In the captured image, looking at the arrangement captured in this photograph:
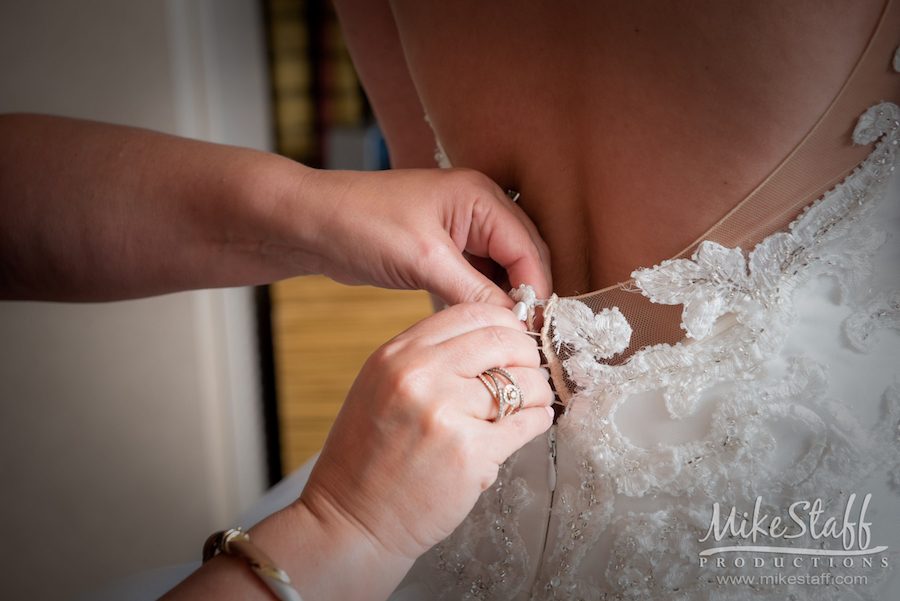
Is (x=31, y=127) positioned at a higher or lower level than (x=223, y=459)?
higher

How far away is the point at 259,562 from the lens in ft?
1.41

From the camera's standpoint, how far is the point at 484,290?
1.88 feet

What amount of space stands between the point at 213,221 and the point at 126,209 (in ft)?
0.41

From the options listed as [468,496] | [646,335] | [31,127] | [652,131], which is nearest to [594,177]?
[652,131]

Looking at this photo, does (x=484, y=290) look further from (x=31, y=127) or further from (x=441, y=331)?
(x=31, y=127)

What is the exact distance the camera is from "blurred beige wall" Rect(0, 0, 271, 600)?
5.76ft

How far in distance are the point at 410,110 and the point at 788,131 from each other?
0.67 meters

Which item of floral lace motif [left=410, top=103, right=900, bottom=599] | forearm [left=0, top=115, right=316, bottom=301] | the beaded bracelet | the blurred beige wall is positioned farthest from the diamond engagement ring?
the blurred beige wall

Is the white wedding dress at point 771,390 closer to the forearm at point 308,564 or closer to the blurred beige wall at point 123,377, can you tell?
the forearm at point 308,564

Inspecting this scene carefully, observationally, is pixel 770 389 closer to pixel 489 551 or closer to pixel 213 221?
pixel 489 551

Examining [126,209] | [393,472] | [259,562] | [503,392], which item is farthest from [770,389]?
[126,209]

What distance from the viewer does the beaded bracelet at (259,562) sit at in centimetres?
42

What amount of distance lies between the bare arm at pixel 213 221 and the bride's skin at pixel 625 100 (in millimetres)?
75

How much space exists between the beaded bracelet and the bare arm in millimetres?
293
